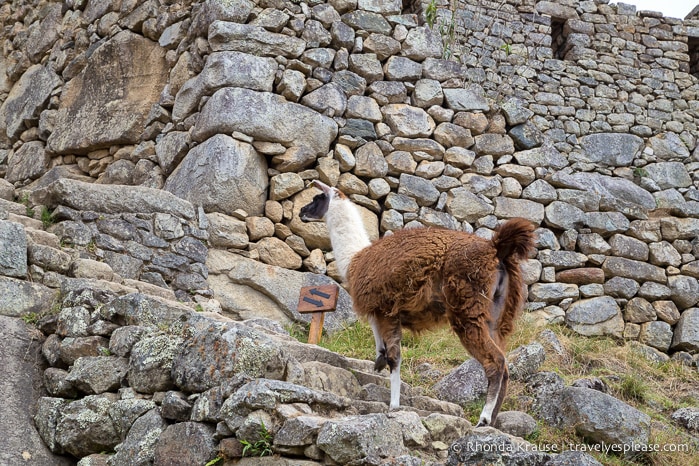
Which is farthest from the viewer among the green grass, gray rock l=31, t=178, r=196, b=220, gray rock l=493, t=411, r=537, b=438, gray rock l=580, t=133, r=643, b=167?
gray rock l=580, t=133, r=643, b=167

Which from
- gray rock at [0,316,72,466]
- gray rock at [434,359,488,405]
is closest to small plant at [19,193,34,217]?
gray rock at [0,316,72,466]

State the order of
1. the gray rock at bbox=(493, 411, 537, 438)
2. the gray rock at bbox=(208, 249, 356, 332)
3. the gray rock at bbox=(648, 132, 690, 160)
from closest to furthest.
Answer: the gray rock at bbox=(493, 411, 537, 438), the gray rock at bbox=(208, 249, 356, 332), the gray rock at bbox=(648, 132, 690, 160)

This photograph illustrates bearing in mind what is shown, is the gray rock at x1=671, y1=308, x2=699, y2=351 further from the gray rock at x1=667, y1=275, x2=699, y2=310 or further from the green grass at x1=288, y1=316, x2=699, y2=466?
the green grass at x1=288, y1=316, x2=699, y2=466

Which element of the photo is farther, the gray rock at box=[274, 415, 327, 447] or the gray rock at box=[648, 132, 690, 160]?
the gray rock at box=[648, 132, 690, 160]

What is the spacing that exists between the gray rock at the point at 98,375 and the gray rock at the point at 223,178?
3.14 metres

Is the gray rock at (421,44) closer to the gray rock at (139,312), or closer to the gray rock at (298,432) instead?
the gray rock at (139,312)

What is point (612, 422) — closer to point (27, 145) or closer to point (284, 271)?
point (284, 271)

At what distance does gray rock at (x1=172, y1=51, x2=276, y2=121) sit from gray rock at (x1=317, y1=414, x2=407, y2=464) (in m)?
5.29

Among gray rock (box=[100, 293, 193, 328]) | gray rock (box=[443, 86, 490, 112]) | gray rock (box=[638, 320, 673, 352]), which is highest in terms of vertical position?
gray rock (box=[443, 86, 490, 112])

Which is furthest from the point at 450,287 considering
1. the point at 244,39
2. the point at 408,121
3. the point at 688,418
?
the point at 244,39

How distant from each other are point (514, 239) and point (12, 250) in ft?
11.5

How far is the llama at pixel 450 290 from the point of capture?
4.91 meters

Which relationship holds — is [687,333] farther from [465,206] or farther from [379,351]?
[379,351]

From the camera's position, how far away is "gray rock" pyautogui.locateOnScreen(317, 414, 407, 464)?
378cm
